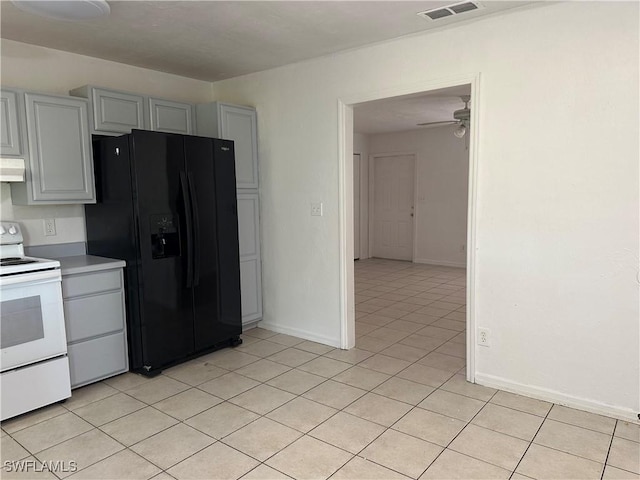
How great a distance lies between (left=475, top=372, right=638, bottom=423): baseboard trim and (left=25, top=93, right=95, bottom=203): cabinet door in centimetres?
304

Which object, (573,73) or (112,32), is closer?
(573,73)

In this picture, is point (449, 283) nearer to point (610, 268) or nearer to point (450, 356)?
point (450, 356)

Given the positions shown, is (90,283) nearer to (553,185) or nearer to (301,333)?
(301,333)

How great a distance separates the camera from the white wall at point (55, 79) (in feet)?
10.0

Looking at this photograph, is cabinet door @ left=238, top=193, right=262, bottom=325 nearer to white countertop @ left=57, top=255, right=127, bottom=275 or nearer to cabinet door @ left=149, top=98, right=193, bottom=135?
cabinet door @ left=149, top=98, right=193, bottom=135

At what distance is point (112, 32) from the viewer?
294cm

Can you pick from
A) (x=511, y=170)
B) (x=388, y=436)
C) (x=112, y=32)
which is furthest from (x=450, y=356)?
(x=112, y=32)

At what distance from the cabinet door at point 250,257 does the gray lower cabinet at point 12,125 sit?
5.36ft

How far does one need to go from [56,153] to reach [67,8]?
1.04m

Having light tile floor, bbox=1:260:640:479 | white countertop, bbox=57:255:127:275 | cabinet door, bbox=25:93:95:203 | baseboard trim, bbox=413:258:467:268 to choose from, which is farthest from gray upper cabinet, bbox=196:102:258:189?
baseboard trim, bbox=413:258:467:268

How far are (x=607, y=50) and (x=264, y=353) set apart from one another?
3059 millimetres

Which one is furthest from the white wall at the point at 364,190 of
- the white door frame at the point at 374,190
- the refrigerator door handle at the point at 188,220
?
the refrigerator door handle at the point at 188,220

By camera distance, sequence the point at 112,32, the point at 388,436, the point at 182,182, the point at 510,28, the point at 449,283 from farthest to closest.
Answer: the point at 449,283, the point at 182,182, the point at 112,32, the point at 510,28, the point at 388,436

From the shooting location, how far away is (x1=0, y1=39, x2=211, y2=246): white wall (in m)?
3.06
